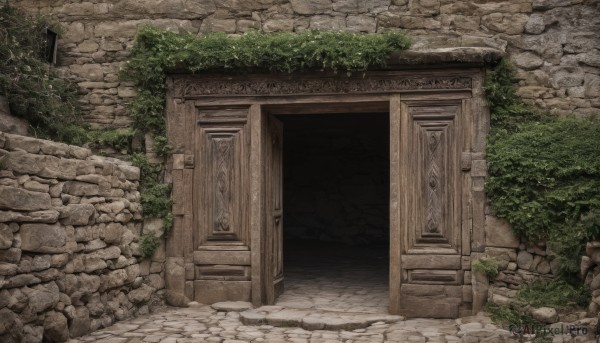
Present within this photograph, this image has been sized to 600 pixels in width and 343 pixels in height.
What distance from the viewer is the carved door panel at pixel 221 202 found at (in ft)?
22.5

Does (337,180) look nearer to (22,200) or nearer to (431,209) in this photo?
(431,209)

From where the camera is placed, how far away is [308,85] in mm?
6762

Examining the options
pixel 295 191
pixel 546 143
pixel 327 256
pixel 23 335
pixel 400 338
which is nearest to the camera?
pixel 23 335

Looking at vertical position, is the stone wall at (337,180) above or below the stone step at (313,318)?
above

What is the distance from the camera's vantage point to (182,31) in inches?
277

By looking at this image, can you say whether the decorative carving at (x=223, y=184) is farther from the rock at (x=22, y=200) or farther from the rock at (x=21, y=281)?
the rock at (x=21, y=281)

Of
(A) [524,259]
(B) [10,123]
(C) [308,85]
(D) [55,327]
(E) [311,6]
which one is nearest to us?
(D) [55,327]

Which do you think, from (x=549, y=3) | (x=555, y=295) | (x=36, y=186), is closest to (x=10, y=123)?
(x=36, y=186)

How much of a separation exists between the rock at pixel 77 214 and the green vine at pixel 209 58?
1205 mm

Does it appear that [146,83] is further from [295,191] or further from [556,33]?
[295,191]

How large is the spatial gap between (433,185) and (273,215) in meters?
1.89

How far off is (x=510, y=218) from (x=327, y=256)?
4.99 meters

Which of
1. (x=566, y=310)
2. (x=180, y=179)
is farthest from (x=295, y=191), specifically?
(x=566, y=310)

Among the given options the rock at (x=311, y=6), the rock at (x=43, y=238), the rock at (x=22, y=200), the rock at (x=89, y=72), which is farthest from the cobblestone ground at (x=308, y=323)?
the rock at (x=311, y=6)
